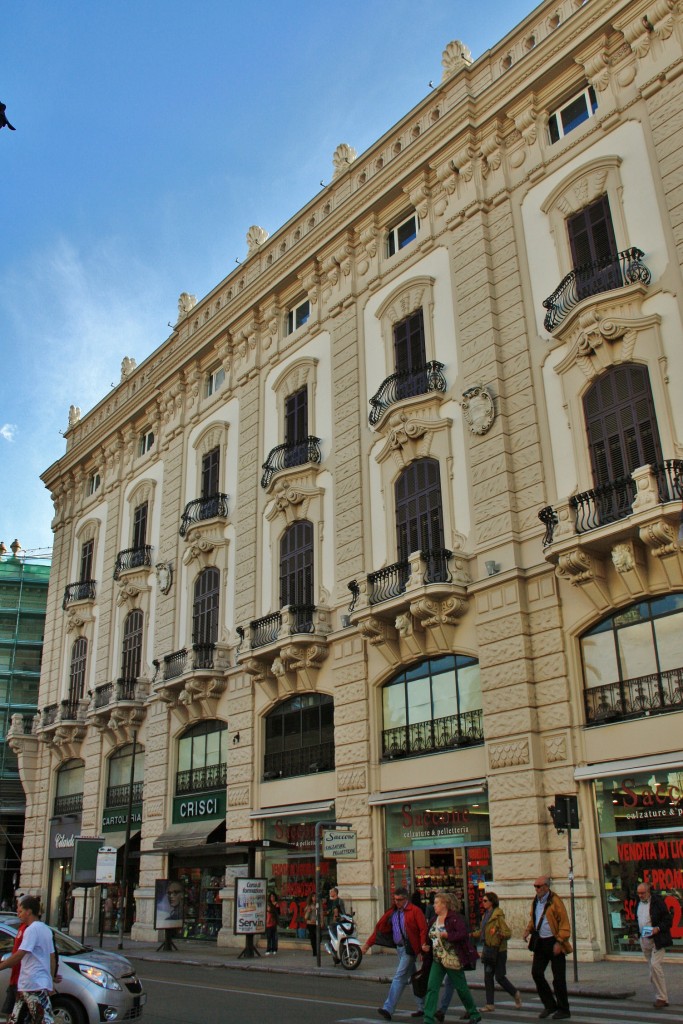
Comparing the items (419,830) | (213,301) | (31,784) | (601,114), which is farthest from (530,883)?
(31,784)

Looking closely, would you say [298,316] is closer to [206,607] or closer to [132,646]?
[206,607]

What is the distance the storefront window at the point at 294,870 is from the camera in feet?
78.3

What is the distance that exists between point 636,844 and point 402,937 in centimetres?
686

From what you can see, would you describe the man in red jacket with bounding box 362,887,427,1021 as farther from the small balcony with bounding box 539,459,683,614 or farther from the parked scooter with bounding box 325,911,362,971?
the small balcony with bounding box 539,459,683,614

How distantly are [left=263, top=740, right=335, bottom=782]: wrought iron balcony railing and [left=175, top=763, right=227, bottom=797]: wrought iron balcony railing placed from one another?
2316mm

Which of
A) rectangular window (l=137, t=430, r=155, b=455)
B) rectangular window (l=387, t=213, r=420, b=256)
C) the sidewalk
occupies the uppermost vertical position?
rectangular window (l=387, t=213, r=420, b=256)

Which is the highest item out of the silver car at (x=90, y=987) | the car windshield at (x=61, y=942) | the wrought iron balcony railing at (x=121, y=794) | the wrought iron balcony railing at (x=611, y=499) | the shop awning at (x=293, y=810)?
the wrought iron balcony railing at (x=611, y=499)

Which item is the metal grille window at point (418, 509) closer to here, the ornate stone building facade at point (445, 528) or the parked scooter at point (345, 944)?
the ornate stone building facade at point (445, 528)

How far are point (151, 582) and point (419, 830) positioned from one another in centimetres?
1664

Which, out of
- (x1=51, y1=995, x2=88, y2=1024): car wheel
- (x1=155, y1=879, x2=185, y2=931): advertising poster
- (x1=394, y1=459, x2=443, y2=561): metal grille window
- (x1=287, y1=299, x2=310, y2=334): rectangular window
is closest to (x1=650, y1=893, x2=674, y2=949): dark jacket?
(x1=51, y1=995, x2=88, y2=1024): car wheel

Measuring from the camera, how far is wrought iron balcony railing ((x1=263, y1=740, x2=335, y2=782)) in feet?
80.7

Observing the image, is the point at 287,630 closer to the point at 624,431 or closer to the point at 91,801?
the point at 624,431

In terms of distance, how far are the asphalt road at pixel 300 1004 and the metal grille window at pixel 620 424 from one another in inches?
402

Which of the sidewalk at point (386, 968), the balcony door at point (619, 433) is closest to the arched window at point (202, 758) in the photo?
the sidewalk at point (386, 968)
